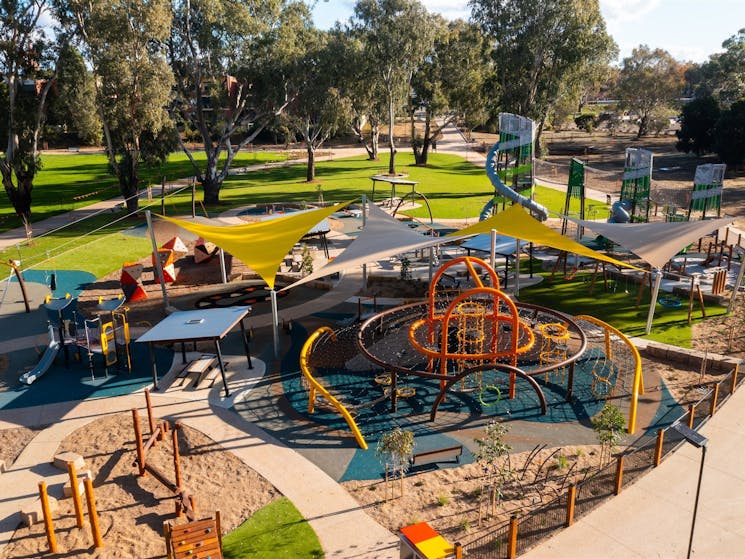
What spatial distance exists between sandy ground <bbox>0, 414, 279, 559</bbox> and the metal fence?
450 cm

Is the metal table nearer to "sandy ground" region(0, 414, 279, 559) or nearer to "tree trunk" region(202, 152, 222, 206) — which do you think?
"sandy ground" region(0, 414, 279, 559)

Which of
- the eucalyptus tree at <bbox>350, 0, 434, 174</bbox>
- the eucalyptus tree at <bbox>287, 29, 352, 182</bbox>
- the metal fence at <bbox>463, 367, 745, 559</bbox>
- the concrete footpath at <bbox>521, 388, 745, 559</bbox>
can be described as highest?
the eucalyptus tree at <bbox>350, 0, 434, 174</bbox>

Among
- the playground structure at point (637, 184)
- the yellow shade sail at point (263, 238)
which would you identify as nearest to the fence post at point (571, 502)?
the yellow shade sail at point (263, 238)

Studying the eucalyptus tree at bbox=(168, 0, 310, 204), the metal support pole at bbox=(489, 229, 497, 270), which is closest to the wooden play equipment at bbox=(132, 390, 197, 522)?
the metal support pole at bbox=(489, 229, 497, 270)

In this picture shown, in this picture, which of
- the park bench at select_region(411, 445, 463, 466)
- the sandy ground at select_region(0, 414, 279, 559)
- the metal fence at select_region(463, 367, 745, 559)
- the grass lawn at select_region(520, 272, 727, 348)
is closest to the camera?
the metal fence at select_region(463, 367, 745, 559)

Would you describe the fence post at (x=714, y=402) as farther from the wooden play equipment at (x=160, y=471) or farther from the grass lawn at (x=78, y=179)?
the grass lawn at (x=78, y=179)

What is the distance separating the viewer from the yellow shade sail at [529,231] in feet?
58.3

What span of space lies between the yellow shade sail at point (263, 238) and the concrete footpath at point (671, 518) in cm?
1047

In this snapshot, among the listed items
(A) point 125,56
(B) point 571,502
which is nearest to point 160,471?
(B) point 571,502

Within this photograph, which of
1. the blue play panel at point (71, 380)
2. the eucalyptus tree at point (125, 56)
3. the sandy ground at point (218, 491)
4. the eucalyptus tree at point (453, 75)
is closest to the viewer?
the sandy ground at point (218, 491)

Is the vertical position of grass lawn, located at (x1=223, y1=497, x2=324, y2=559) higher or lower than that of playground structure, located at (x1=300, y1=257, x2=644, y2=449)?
lower

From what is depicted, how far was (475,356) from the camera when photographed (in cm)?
1461

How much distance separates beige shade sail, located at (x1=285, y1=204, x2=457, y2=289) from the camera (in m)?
A: 17.4

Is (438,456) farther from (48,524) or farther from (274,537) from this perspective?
(48,524)
